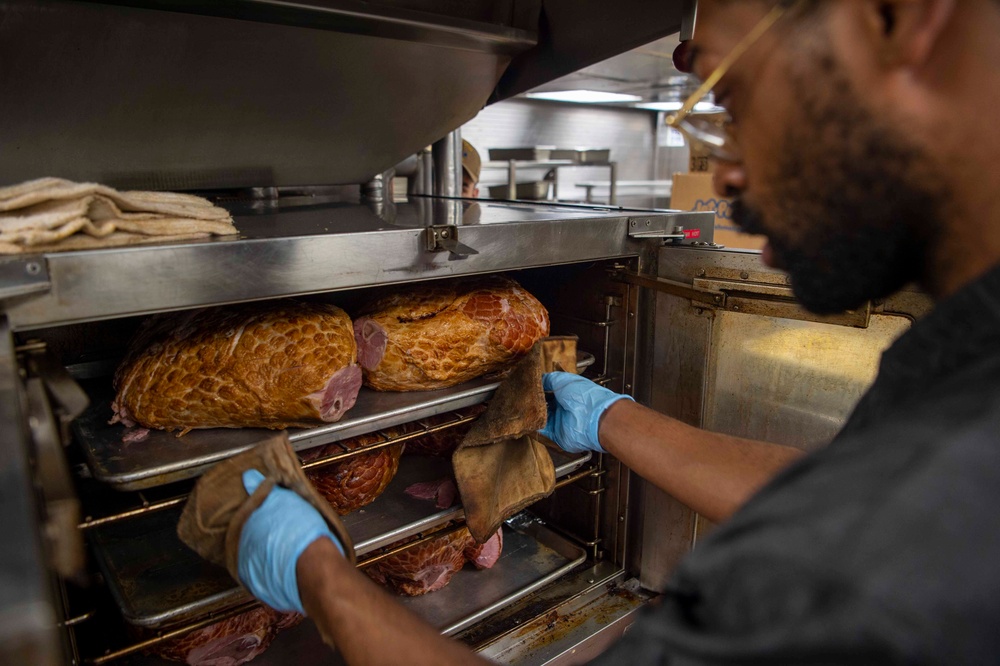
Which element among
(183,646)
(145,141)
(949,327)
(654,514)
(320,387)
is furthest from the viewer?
(654,514)

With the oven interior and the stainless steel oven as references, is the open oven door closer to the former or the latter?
the stainless steel oven

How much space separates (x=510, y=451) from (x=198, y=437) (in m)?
0.74

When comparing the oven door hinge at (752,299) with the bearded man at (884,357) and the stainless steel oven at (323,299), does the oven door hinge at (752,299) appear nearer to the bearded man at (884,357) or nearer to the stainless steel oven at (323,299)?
the stainless steel oven at (323,299)

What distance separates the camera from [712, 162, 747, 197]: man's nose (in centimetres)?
86

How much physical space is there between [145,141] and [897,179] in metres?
1.70

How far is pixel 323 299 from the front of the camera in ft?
5.99

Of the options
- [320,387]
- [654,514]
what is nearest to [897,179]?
[320,387]

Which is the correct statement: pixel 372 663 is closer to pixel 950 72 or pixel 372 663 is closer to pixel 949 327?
pixel 949 327

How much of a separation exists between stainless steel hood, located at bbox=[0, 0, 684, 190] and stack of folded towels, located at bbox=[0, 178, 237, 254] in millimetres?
539

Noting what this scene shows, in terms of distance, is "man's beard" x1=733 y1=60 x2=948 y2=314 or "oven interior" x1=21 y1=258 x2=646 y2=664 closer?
"man's beard" x1=733 y1=60 x2=948 y2=314

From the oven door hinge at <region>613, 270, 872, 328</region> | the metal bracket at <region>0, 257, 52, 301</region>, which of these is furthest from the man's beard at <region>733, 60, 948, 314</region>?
the metal bracket at <region>0, 257, 52, 301</region>

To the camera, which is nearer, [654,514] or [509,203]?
[654,514]

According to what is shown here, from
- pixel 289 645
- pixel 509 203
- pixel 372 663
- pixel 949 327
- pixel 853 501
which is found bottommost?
pixel 289 645

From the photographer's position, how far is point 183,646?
1525mm
